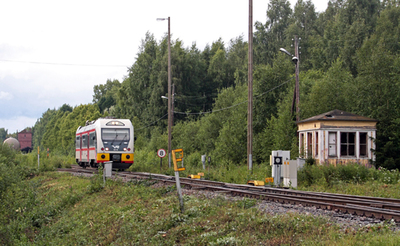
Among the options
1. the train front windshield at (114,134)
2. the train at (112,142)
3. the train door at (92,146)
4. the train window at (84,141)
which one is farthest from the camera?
the train window at (84,141)

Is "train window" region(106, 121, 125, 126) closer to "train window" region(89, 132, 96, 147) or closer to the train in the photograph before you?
the train

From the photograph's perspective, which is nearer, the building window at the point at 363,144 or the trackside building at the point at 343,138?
the trackside building at the point at 343,138

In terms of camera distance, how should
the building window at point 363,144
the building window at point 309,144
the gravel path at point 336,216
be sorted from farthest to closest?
the building window at point 309,144
the building window at point 363,144
the gravel path at point 336,216

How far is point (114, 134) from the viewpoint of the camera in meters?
24.8

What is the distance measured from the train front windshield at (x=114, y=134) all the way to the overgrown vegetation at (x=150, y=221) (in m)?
3.96

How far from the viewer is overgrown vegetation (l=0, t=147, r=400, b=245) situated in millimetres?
6844

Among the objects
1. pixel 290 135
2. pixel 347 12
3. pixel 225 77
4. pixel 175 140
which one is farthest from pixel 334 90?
pixel 225 77

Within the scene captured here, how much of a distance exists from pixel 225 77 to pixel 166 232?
60147mm

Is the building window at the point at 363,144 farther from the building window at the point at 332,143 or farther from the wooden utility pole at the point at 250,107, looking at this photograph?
the wooden utility pole at the point at 250,107

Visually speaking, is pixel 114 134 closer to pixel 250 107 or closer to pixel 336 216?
pixel 250 107

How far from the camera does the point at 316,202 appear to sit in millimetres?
10406

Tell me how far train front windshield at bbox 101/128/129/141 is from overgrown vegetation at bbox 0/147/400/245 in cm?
396

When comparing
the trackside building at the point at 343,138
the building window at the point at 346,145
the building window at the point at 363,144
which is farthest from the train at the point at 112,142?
the building window at the point at 363,144

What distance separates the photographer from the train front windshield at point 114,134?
2447 centimetres
